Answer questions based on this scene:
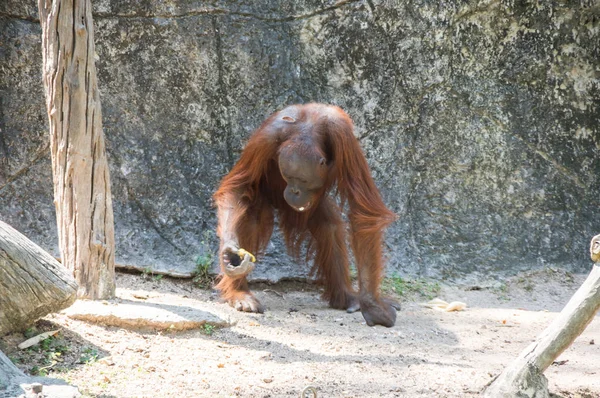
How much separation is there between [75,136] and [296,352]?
165cm

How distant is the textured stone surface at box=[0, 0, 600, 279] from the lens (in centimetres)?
559

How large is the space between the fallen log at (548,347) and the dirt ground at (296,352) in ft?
0.71

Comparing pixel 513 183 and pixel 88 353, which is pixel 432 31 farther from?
pixel 88 353

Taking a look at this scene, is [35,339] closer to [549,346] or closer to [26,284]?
[26,284]

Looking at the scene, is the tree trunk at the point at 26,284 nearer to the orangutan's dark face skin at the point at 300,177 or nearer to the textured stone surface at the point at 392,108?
the orangutan's dark face skin at the point at 300,177

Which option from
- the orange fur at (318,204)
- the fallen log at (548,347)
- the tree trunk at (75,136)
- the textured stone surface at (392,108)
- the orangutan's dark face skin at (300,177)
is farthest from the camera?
the textured stone surface at (392,108)

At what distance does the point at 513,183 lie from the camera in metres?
5.92

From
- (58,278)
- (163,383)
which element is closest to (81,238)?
(58,278)

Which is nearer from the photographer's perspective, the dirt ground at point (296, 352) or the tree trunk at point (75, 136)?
the dirt ground at point (296, 352)

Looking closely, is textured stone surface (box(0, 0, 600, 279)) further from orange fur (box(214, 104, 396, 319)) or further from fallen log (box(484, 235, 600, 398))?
fallen log (box(484, 235, 600, 398))

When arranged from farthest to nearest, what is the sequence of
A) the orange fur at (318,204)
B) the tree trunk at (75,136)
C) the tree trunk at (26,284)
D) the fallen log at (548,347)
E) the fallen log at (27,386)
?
1. the orange fur at (318,204)
2. the tree trunk at (75,136)
3. the tree trunk at (26,284)
4. the fallen log at (548,347)
5. the fallen log at (27,386)

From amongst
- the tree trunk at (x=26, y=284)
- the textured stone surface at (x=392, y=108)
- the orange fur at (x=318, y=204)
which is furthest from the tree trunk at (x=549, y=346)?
the textured stone surface at (x=392, y=108)

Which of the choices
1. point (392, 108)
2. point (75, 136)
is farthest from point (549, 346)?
point (392, 108)

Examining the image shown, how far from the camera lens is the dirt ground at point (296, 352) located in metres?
3.32
